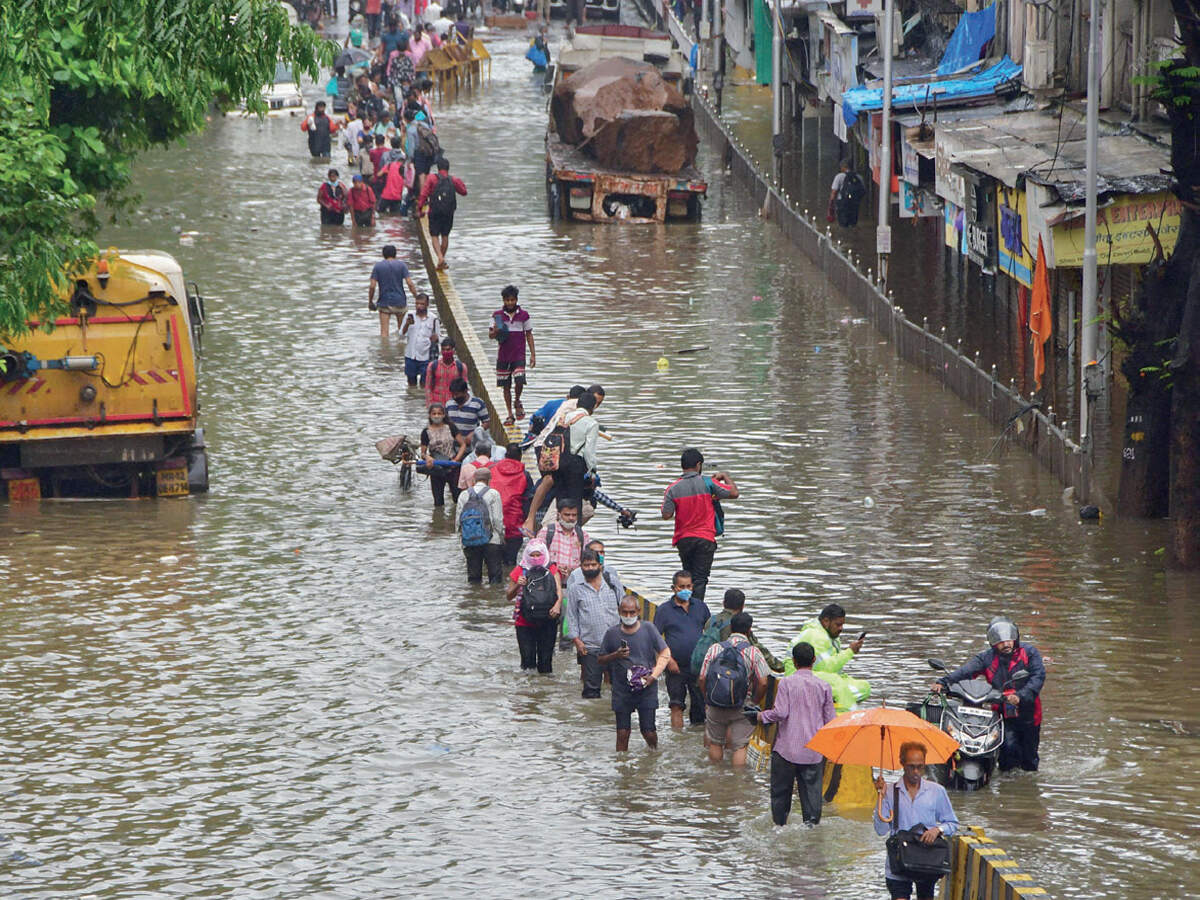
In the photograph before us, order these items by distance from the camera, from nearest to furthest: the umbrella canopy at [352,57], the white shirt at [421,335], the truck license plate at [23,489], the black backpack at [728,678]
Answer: the black backpack at [728,678]
the truck license plate at [23,489]
the white shirt at [421,335]
the umbrella canopy at [352,57]

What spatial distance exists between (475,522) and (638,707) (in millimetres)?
4212

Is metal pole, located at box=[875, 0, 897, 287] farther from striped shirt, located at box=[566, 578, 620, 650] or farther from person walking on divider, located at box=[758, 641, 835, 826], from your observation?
person walking on divider, located at box=[758, 641, 835, 826]

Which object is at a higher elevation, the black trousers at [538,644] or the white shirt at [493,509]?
the white shirt at [493,509]

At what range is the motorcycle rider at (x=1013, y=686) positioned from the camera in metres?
13.1

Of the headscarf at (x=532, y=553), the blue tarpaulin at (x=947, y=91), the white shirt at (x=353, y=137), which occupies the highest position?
the blue tarpaulin at (x=947, y=91)

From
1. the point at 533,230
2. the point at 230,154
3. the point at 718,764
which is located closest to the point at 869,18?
Result: the point at 533,230

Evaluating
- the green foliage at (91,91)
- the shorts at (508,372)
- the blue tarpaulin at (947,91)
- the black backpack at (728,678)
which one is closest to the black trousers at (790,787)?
the black backpack at (728,678)

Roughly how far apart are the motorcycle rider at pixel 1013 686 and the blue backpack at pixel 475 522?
206 inches

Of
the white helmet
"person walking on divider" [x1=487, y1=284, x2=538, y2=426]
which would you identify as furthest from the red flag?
the white helmet

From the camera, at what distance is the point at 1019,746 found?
43.4 feet

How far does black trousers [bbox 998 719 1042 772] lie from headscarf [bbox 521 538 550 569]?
144 inches

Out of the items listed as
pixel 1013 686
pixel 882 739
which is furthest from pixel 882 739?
pixel 1013 686

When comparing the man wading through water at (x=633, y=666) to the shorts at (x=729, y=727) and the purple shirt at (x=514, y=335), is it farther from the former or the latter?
the purple shirt at (x=514, y=335)

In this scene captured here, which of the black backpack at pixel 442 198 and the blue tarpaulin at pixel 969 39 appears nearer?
the black backpack at pixel 442 198
